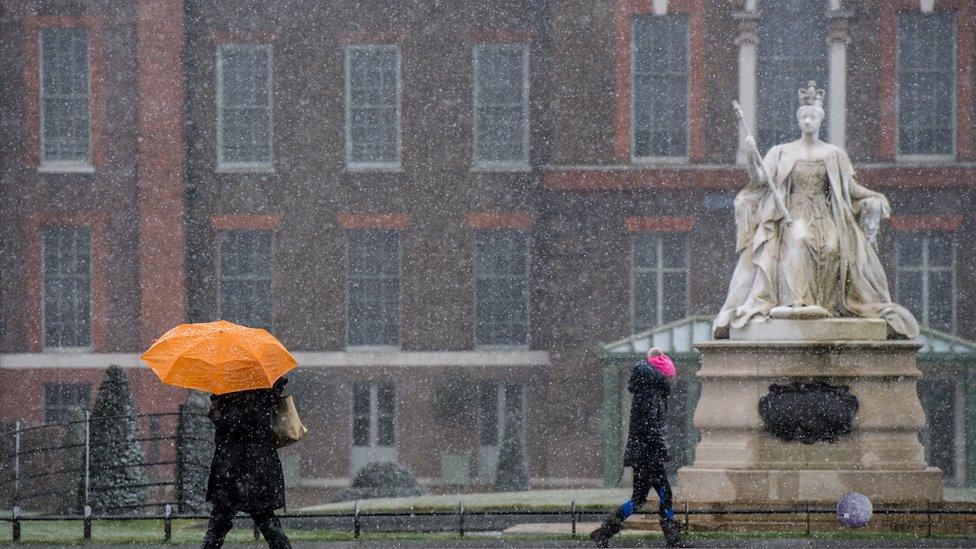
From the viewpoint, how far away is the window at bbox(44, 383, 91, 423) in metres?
40.5

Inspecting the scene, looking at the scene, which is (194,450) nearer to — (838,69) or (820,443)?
(820,443)

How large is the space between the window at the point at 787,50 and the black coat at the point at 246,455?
2789 centimetres

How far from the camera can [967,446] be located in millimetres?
35781

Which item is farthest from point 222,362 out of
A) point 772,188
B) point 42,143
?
point 42,143

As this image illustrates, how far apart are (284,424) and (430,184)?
91.3ft

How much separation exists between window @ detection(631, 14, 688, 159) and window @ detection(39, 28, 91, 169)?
11428 millimetres

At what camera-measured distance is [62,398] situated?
133 ft

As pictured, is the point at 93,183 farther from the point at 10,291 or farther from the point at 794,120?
the point at 794,120

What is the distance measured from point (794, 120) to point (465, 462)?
377 inches

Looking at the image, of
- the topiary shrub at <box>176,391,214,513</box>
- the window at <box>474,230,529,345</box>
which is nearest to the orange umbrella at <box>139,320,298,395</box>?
the topiary shrub at <box>176,391,214,513</box>

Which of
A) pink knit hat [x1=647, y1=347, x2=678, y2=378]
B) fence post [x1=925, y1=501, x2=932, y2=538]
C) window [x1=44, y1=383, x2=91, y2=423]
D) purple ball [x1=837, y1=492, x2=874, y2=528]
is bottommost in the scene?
window [x1=44, y1=383, x2=91, y2=423]

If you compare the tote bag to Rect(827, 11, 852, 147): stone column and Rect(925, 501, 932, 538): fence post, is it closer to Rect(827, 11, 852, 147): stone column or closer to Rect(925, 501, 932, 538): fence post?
Rect(925, 501, 932, 538): fence post

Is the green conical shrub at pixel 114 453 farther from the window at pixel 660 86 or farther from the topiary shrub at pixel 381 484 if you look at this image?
the window at pixel 660 86

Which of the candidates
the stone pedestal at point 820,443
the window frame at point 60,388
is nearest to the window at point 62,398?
the window frame at point 60,388
